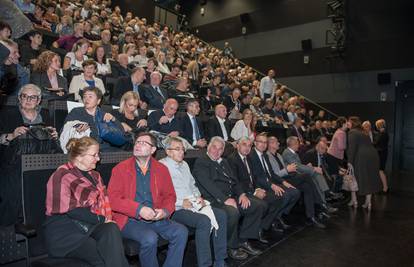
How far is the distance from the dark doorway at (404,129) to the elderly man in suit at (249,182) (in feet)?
18.8

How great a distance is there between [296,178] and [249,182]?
98cm

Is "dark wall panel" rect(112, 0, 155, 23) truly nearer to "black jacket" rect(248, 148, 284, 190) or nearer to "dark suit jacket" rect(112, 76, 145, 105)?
"dark suit jacket" rect(112, 76, 145, 105)

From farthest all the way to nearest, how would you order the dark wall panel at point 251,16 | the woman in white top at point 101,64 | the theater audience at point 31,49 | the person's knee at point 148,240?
the dark wall panel at point 251,16, the woman in white top at point 101,64, the theater audience at point 31,49, the person's knee at point 148,240

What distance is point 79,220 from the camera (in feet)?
6.02

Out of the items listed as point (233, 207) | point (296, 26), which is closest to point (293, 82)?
point (296, 26)

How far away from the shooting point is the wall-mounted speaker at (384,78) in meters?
8.24

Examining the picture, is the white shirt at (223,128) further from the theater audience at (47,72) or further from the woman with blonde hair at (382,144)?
the woman with blonde hair at (382,144)

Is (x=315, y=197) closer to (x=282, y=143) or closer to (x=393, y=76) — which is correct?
(x=282, y=143)

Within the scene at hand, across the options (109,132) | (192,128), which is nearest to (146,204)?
(109,132)

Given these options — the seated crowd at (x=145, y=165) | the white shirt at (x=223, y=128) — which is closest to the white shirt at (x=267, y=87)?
the seated crowd at (x=145, y=165)

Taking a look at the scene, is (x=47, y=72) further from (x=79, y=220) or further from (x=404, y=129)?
(x=404, y=129)

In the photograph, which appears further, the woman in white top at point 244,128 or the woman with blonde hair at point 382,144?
the woman with blonde hair at point 382,144

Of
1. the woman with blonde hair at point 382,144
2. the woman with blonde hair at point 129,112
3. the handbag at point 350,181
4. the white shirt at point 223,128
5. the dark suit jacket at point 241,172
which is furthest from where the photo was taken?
the woman with blonde hair at point 382,144

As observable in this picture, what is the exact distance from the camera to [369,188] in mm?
4824
